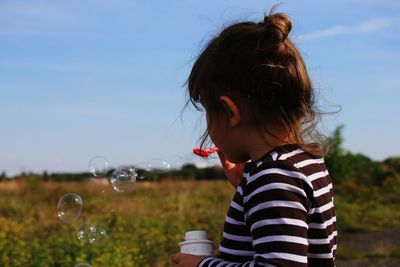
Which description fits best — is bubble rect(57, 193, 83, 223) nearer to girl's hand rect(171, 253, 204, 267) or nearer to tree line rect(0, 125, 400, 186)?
girl's hand rect(171, 253, 204, 267)

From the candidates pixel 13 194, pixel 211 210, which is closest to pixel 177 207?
pixel 211 210

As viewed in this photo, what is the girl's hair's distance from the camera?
6.75 ft

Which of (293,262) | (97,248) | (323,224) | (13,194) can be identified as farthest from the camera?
(13,194)

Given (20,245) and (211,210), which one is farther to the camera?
(211,210)

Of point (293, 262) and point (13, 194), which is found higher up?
point (13, 194)

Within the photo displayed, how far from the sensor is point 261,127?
2.07m

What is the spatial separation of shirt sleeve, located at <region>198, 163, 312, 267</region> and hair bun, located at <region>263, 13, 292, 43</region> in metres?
0.40

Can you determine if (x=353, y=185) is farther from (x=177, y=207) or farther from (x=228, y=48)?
(x=228, y=48)

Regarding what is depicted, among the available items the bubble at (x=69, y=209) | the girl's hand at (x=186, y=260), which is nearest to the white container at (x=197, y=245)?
the girl's hand at (x=186, y=260)

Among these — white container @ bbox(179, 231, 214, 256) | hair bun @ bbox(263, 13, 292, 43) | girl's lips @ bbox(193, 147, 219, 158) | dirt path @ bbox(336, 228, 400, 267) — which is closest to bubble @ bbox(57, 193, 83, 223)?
girl's lips @ bbox(193, 147, 219, 158)

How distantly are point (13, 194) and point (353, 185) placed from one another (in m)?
6.77

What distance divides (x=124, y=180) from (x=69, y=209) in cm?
54

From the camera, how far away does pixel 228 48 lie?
2.11 m

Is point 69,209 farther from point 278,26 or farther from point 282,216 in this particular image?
point 282,216
